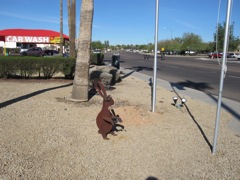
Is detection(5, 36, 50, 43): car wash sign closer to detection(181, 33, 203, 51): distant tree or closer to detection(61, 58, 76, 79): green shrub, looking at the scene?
detection(61, 58, 76, 79): green shrub

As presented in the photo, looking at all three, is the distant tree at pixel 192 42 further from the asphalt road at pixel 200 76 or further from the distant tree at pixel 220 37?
the asphalt road at pixel 200 76

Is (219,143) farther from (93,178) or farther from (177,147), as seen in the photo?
(93,178)

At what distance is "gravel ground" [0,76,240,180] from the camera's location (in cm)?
384

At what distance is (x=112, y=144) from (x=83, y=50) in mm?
3816

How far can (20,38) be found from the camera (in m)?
51.5

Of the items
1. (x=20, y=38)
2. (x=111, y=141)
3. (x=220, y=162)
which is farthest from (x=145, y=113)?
(x=20, y=38)

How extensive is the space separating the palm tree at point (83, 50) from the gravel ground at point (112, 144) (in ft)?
1.87

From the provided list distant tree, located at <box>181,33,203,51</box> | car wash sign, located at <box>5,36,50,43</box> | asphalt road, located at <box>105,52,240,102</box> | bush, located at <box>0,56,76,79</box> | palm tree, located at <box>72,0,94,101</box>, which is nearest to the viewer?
palm tree, located at <box>72,0,94,101</box>

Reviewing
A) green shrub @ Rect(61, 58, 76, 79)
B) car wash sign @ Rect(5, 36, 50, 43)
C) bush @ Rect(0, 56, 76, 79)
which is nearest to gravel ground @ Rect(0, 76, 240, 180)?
bush @ Rect(0, 56, 76, 79)

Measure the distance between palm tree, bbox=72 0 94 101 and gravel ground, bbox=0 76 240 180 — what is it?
1.87ft

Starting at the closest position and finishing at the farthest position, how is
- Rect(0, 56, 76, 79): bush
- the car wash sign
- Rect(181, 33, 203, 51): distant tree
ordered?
1. Rect(0, 56, 76, 79): bush
2. the car wash sign
3. Rect(181, 33, 203, 51): distant tree

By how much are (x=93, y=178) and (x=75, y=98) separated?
15.2 ft

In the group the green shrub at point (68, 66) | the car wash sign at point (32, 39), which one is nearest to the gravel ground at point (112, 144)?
the green shrub at point (68, 66)

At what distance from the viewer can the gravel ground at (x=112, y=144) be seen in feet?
12.6
